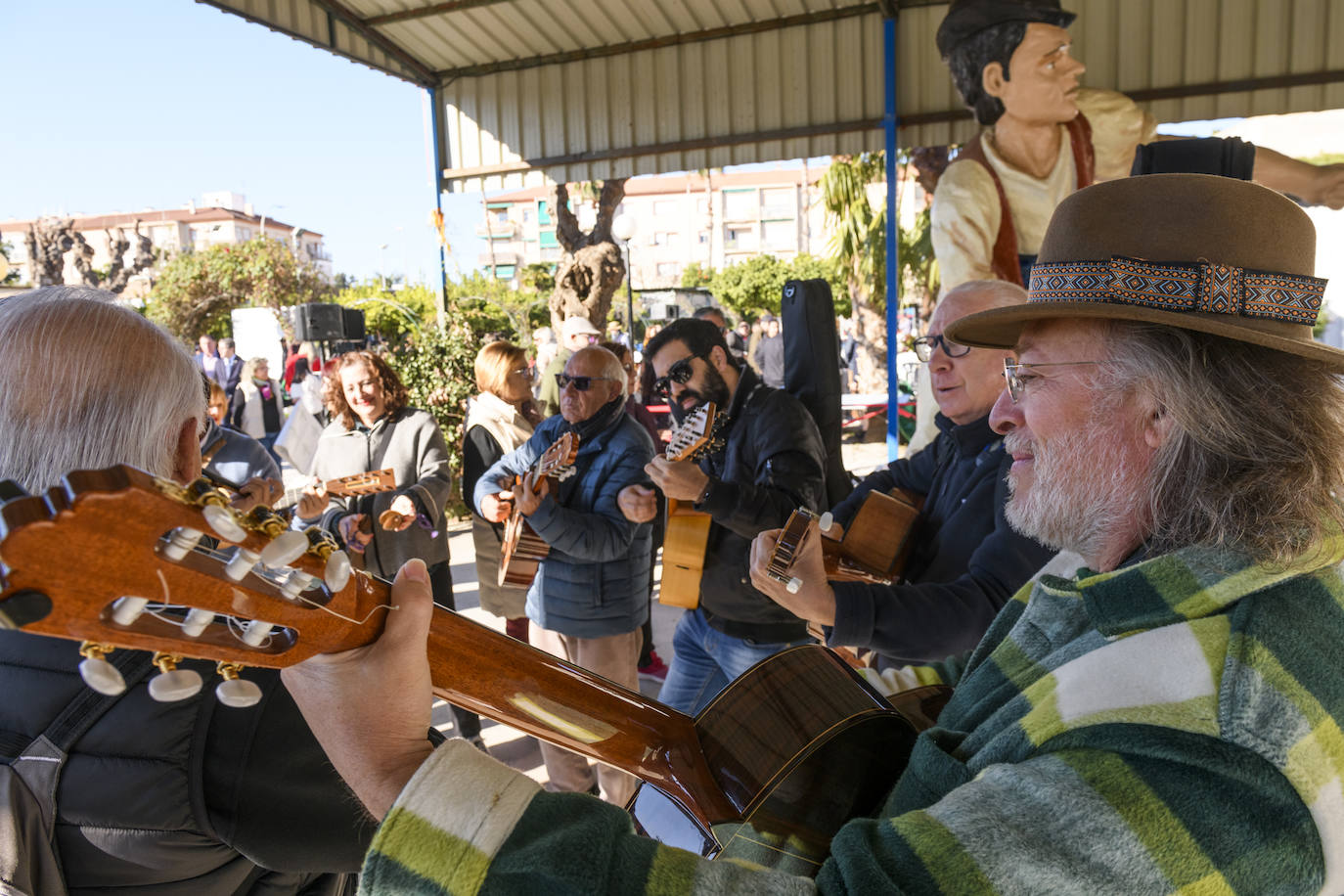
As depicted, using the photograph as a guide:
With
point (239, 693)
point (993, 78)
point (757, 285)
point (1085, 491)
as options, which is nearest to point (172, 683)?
point (239, 693)

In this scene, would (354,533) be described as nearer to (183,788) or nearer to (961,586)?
(961,586)

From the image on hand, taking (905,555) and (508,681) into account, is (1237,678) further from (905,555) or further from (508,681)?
(905,555)

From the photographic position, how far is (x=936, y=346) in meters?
2.64

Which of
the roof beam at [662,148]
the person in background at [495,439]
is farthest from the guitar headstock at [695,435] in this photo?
the roof beam at [662,148]

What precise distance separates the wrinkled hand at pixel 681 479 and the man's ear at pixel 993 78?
97.4 inches

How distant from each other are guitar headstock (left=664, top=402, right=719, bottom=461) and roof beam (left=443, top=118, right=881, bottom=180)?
3990 millimetres

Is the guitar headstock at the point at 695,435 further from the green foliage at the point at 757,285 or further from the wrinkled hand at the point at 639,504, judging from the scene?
the green foliage at the point at 757,285

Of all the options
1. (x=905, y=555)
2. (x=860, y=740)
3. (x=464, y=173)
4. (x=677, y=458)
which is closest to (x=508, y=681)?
(x=860, y=740)

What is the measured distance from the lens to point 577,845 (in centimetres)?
85

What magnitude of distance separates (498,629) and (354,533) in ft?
3.54

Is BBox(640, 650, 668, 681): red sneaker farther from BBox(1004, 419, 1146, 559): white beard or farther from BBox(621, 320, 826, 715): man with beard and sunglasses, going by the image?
BBox(1004, 419, 1146, 559): white beard

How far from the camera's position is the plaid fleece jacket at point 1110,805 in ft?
2.66

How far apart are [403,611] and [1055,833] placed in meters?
0.72

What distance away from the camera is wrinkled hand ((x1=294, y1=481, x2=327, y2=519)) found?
3873 mm
